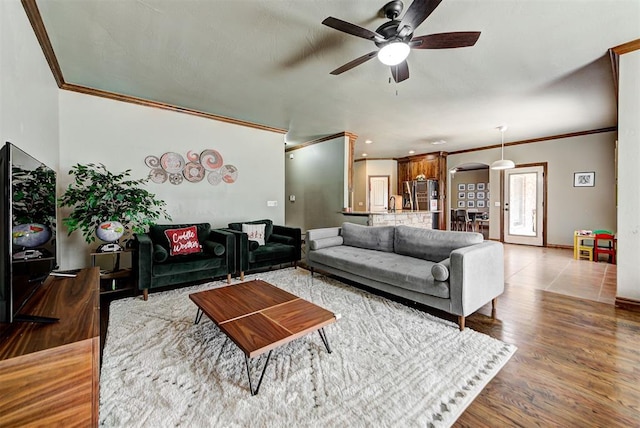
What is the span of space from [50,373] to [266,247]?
10.3 feet

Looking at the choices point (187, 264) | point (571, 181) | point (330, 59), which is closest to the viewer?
point (330, 59)

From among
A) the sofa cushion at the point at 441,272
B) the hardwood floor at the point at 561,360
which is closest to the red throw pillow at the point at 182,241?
the hardwood floor at the point at 561,360

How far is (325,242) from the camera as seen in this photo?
3984 millimetres

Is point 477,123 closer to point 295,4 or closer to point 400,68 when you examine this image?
point 400,68

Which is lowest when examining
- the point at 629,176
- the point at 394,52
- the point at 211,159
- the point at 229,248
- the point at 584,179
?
the point at 229,248

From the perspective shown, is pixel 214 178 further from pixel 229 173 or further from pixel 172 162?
pixel 172 162

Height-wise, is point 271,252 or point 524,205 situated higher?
point 524,205

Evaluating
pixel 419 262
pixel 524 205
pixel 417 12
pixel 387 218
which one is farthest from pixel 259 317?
pixel 524 205

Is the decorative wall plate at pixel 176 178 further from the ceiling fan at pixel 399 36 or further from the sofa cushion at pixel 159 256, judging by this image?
the ceiling fan at pixel 399 36

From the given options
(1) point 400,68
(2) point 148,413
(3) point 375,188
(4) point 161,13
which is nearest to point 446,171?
(3) point 375,188

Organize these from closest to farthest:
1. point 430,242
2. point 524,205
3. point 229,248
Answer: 1. point 430,242
2. point 229,248
3. point 524,205

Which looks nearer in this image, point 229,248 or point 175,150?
point 229,248

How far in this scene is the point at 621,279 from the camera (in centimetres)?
279

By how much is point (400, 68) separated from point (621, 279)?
3.12m
